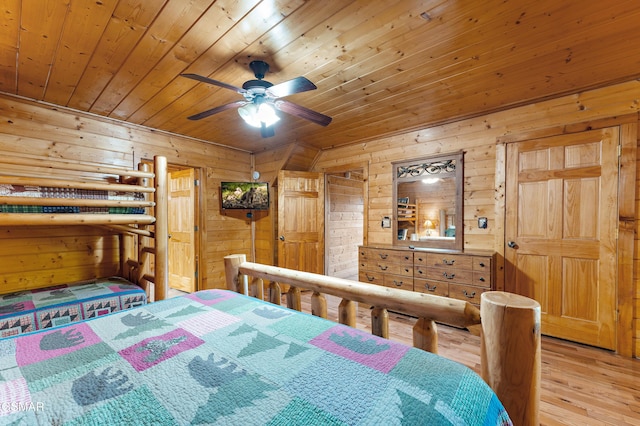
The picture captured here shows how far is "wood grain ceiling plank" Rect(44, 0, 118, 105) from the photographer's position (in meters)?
1.51

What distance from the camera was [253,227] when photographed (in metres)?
4.76

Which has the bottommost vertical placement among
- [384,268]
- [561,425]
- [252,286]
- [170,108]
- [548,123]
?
[561,425]

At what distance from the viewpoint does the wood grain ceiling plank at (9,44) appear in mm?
1500

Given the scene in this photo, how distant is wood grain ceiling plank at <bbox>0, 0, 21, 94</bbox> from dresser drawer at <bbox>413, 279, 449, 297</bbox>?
382 centimetres

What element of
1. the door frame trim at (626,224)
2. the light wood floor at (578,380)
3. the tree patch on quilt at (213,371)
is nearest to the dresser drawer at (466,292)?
the light wood floor at (578,380)

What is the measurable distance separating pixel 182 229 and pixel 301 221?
6.33ft

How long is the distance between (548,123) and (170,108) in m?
3.92

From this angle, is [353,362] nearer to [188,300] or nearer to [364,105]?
[188,300]

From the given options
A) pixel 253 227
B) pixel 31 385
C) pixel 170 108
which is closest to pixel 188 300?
pixel 31 385

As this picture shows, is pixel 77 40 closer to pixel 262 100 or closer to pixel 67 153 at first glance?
pixel 262 100

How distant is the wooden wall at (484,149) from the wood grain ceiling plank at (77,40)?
122 inches

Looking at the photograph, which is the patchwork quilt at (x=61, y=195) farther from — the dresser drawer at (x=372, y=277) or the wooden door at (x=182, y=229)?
the dresser drawer at (x=372, y=277)

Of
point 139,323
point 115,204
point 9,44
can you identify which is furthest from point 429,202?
point 9,44

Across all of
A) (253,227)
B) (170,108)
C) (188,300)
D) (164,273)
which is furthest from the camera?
(253,227)
